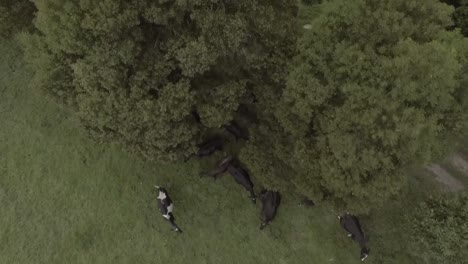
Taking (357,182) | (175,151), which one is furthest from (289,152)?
(175,151)

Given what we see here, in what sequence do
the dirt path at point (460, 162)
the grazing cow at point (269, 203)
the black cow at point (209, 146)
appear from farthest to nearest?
1. the black cow at point (209, 146)
2. the dirt path at point (460, 162)
3. the grazing cow at point (269, 203)

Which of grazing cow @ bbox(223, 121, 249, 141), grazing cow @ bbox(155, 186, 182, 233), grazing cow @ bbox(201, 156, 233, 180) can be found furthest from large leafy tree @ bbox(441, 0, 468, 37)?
grazing cow @ bbox(155, 186, 182, 233)

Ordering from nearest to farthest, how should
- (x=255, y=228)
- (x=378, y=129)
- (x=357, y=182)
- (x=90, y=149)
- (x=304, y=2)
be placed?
1. (x=378, y=129)
2. (x=357, y=182)
3. (x=304, y=2)
4. (x=255, y=228)
5. (x=90, y=149)

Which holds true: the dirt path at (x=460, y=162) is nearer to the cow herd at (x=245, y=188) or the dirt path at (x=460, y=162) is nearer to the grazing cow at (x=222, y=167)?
the cow herd at (x=245, y=188)

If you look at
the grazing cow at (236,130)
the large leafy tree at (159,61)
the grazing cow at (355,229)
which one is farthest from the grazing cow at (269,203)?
the large leafy tree at (159,61)

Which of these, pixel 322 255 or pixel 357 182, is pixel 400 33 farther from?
pixel 322 255

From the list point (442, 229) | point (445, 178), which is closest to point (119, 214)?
point (442, 229)
